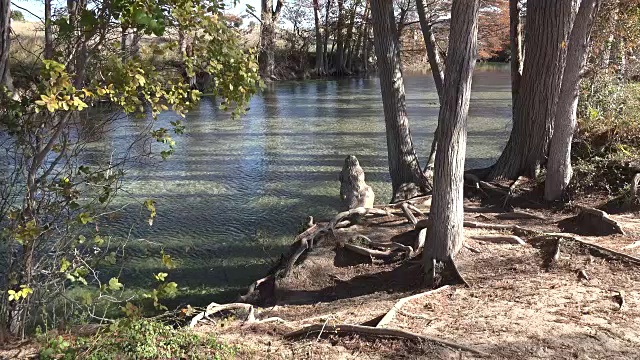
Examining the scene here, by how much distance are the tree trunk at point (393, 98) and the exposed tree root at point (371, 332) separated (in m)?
4.96

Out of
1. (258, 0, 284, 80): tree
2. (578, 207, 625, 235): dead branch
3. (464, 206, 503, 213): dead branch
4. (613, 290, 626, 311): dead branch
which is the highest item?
(258, 0, 284, 80): tree

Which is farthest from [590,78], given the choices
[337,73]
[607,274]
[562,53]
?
[337,73]

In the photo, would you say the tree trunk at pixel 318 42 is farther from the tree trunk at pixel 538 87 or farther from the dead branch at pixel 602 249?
the dead branch at pixel 602 249

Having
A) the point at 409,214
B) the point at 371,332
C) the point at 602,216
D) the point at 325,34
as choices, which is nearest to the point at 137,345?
the point at 371,332

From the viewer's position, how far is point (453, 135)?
539 centimetres

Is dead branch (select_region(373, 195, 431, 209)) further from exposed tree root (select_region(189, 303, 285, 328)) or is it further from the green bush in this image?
the green bush

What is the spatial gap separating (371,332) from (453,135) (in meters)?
2.20

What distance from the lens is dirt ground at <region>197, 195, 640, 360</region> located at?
3934 mm

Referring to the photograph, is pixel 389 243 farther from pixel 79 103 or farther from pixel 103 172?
pixel 79 103

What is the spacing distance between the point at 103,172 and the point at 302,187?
7.15 meters

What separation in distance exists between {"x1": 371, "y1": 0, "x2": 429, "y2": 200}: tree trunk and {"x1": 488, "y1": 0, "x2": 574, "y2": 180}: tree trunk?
1.43m

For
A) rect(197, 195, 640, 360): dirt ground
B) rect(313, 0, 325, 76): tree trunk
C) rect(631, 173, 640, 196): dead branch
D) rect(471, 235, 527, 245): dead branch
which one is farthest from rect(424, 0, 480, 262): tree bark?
rect(313, 0, 325, 76): tree trunk

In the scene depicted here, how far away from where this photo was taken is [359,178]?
350 inches

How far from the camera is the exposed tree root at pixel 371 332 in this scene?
390 cm
